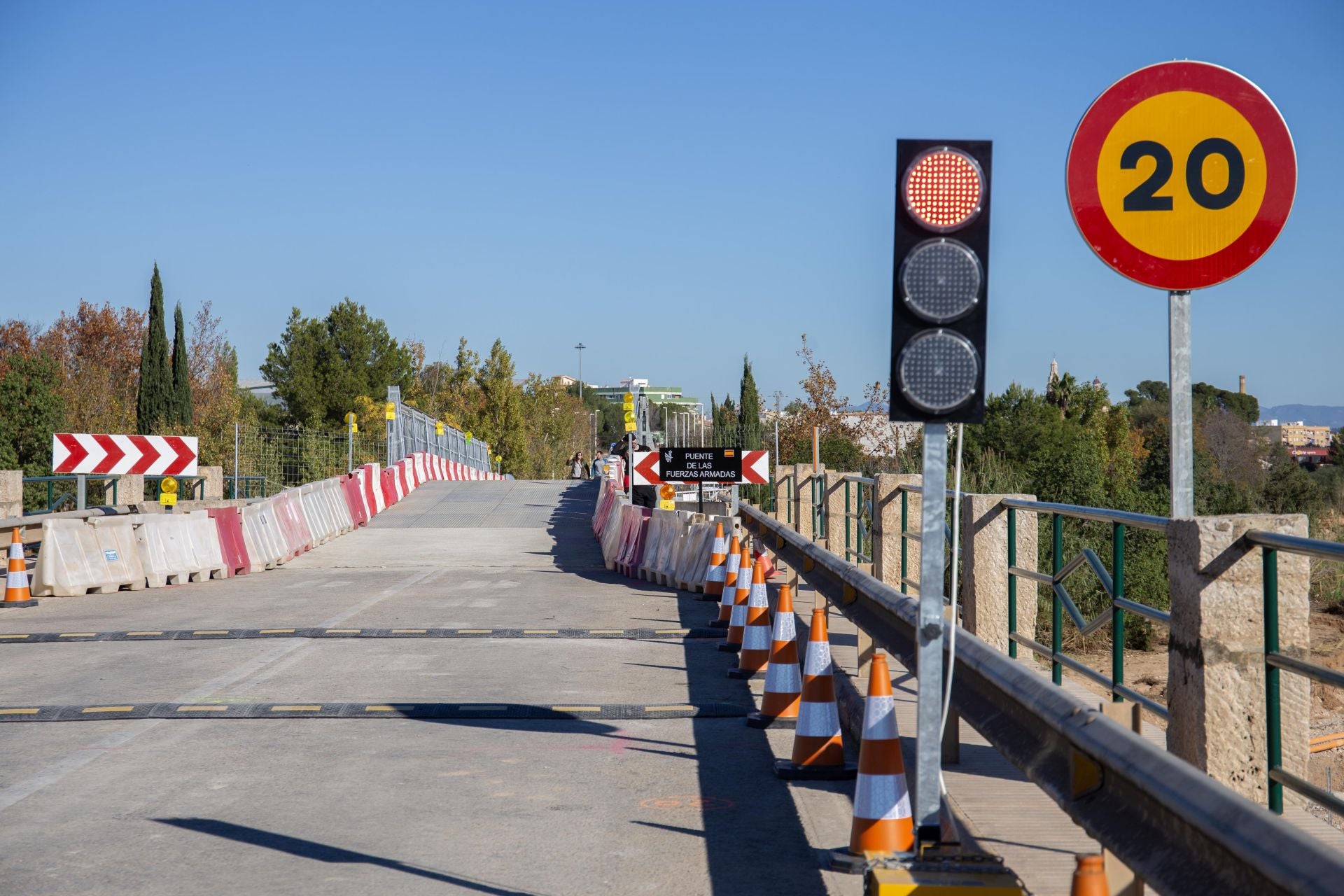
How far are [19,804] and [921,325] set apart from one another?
194 inches

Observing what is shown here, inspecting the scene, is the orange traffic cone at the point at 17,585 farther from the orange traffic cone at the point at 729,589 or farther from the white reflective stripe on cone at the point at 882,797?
the white reflective stripe on cone at the point at 882,797

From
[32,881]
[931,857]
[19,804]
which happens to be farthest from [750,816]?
[19,804]

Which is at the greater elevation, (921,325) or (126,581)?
(921,325)

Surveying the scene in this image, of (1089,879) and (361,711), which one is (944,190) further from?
(361,711)

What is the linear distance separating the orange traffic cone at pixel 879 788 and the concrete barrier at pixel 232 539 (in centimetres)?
1572

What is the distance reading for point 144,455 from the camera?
2069 cm

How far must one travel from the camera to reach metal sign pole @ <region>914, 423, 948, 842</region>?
4.57 metres

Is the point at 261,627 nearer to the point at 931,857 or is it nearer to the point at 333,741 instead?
the point at 333,741

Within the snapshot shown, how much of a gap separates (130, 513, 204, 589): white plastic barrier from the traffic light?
15078mm

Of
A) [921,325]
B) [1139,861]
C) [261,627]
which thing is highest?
[921,325]

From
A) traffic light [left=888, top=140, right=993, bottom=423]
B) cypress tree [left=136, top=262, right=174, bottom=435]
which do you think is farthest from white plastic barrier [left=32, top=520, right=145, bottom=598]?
cypress tree [left=136, top=262, right=174, bottom=435]

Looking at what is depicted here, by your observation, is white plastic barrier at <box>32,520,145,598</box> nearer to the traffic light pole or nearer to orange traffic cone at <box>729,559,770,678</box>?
orange traffic cone at <box>729,559,770,678</box>

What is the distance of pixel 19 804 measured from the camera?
259 inches

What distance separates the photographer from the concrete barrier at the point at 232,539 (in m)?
19.5
